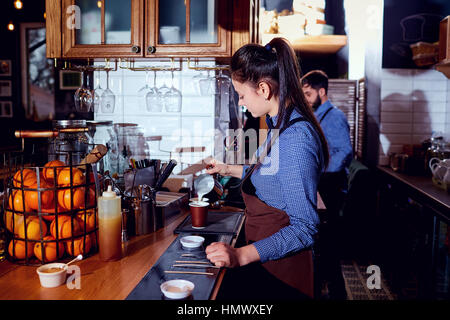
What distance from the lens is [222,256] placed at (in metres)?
1.24

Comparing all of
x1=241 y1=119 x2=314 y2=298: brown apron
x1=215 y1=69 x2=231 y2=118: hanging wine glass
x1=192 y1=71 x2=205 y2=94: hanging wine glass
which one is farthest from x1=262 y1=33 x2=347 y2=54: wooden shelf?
x1=241 y1=119 x2=314 y2=298: brown apron

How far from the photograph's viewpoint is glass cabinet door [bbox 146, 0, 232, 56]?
2.02 meters

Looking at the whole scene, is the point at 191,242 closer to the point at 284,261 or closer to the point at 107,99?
the point at 284,261

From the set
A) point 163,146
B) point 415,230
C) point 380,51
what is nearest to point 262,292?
point 163,146

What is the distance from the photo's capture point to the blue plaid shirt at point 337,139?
11.9 ft

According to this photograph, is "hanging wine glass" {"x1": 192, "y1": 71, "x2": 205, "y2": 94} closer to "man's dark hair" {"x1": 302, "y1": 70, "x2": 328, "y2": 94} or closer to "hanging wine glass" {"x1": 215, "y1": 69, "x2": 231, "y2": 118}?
"hanging wine glass" {"x1": 215, "y1": 69, "x2": 231, "y2": 118}

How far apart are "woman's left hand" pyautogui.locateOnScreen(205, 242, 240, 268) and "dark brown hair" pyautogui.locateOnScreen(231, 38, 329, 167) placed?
1.55 feet

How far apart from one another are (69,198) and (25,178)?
157 millimetres

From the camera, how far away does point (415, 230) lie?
3605 mm

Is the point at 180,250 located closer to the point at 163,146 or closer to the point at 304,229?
the point at 304,229

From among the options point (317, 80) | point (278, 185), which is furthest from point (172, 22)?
point (317, 80)

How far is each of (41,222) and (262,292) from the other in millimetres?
796

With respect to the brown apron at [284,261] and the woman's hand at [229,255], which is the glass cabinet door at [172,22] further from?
the woman's hand at [229,255]

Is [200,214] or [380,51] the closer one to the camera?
Answer: [200,214]
